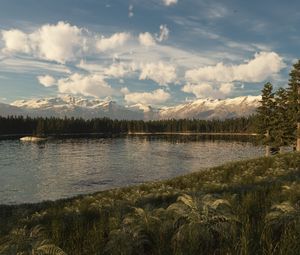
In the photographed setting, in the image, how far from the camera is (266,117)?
59.2 m

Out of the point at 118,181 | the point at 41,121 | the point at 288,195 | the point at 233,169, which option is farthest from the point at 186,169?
the point at 41,121

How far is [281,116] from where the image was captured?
57781 millimetres

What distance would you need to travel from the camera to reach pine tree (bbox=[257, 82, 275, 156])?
58.8m

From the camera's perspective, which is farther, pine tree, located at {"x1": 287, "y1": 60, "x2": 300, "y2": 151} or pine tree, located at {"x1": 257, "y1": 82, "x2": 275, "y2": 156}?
pine tree, located at {"x1": 257, "y1": 82, "x2": 275, "y2": 156}

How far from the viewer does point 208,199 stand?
879 centimetres

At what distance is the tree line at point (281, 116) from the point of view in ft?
176

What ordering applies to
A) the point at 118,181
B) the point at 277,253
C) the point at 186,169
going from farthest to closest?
the point at 186,169 < the point at 118,181 < the point at 277,253

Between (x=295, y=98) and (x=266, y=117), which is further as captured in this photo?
(x=266, y=117)

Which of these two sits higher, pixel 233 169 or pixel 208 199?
pixel 208 199

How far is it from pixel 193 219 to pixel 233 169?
911 inches

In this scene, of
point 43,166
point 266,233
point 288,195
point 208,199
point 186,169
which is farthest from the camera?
point 43,166

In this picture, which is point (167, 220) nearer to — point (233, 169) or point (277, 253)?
point (277, 253)

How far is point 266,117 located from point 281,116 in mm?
2430

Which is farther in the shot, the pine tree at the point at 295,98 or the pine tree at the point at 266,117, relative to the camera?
the pine tree at the point at 266,117
